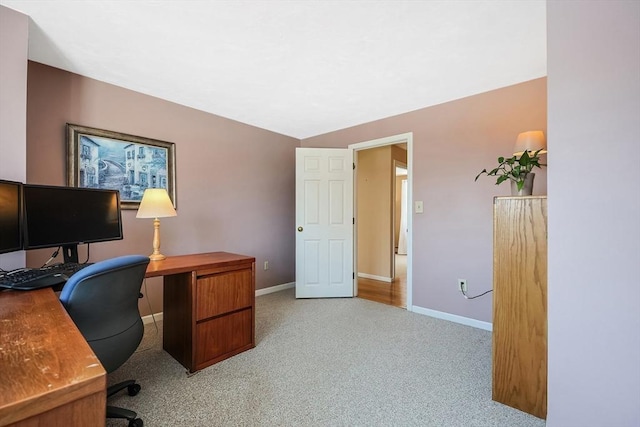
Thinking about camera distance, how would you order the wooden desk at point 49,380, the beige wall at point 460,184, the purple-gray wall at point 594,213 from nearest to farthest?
the wooden desk at point 49,380, the purple-gray wall at point 594,213, the beige wall at point 460,184

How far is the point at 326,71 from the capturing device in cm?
230

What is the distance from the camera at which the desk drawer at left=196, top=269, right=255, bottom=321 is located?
75.4 inches

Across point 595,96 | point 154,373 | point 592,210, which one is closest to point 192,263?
point 154,373

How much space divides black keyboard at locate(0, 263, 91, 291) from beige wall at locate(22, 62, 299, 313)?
1111 millimetres

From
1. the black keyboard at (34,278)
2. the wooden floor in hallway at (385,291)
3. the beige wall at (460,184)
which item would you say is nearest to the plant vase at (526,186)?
the beige wall at (460,184)

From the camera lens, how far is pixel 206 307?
Answer: 1936 millimetres

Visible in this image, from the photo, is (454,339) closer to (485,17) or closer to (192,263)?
(192,263)

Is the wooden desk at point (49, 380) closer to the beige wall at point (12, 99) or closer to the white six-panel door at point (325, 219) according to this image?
the beige wall at point (12, 99)

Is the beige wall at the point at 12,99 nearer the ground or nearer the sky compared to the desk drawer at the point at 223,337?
nearer the sky

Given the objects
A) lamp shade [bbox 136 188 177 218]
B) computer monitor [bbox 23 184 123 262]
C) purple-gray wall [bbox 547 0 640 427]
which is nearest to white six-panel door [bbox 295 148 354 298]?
lamp shade [bbox 136 188 177 218]

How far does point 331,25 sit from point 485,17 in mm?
925

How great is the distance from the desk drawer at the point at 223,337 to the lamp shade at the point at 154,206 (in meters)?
0.84

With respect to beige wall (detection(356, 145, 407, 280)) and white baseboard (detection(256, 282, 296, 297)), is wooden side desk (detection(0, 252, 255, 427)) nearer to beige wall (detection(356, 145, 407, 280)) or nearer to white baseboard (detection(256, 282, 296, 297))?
white baseboard (detection(256, 282, 296, 297))

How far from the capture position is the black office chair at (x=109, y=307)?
1.11m
